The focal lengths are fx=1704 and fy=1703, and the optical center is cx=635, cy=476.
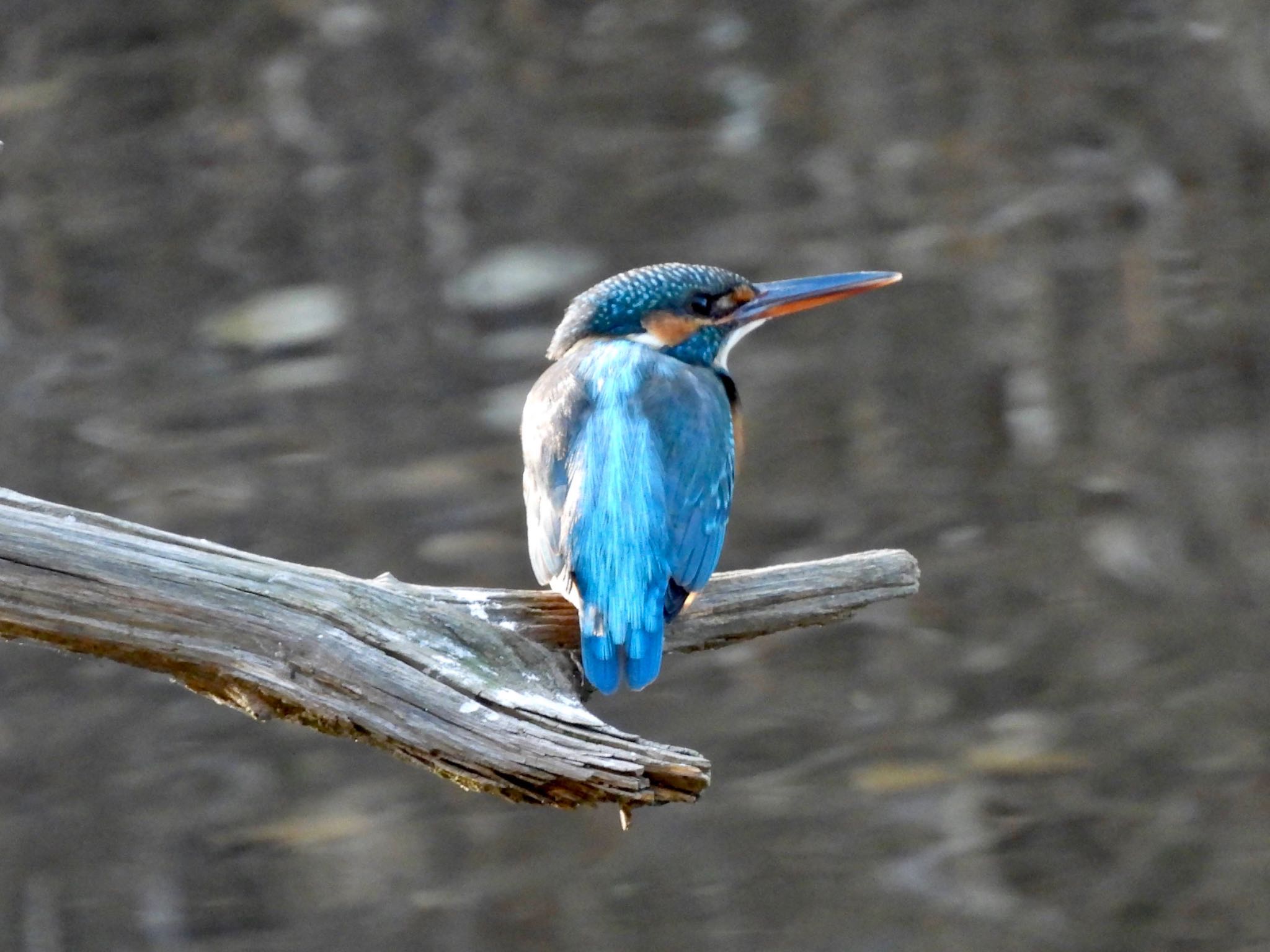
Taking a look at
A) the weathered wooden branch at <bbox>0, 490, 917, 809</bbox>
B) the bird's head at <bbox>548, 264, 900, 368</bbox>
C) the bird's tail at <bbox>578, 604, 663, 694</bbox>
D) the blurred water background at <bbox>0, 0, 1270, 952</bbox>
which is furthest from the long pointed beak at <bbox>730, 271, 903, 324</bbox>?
the blurred water background at <bbox>0, 0, 1270, 952</bbox>

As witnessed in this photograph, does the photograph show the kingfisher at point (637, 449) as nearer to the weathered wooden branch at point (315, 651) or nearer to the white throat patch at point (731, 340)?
the white throat patch at point (731, 340)

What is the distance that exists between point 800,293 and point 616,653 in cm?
78

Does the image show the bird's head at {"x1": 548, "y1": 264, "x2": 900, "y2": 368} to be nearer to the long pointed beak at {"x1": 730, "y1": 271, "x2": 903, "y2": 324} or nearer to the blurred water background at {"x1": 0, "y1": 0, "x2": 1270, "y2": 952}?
the long pointed beak at {"x1": 730, "y1": 271, "x2": 903, "y2": 324}

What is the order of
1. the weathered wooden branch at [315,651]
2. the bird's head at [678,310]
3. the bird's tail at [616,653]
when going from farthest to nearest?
the bird's head at [678,310], the bird's tail at [616,653], the weathered wooden branch at [315,651]

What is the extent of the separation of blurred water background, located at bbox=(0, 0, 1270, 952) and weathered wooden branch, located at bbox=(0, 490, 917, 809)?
1.61 meters

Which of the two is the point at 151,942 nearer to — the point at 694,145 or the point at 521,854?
the point at 521,854

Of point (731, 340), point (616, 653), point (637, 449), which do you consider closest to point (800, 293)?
point (731, 340)

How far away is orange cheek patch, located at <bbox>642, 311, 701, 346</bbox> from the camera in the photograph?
219 cm

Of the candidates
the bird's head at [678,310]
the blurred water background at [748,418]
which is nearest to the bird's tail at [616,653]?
the bird's head at [678,310]

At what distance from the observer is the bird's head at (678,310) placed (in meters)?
2.18

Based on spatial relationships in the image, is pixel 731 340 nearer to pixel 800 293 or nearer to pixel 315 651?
pixel 800 293

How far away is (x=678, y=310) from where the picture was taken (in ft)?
7.20

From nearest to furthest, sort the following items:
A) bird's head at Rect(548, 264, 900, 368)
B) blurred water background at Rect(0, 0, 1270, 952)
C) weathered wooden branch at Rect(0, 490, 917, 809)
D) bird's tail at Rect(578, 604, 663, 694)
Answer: weathered wooden branch at Rect(0, 490, 917, 809), bird's tail at Rect(578, 604, 663, 694), bird's head at Rect(548, 264, 900, 368), blurred water background at Rect(0, 0, 1270, 952)

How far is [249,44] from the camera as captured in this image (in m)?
3.38
